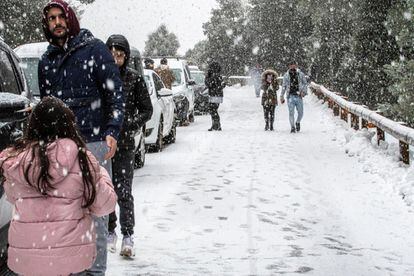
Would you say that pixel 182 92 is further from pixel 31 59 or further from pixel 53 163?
pixel 53 163

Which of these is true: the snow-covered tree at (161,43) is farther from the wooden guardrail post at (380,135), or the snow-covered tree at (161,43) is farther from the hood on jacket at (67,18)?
the hood on jacket at (67,18)

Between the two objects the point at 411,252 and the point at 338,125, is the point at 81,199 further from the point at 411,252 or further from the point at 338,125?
the point at 338,125

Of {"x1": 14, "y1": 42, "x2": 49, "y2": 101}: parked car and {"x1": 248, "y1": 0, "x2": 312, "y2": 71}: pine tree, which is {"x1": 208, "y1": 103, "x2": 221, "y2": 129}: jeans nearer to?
{"x1": 14, "y1": 42, "x2": 49, "y2": 101}: parked car

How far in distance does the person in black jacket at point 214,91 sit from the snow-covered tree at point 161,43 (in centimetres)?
8689

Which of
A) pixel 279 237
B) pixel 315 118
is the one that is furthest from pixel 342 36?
pixel 279 237

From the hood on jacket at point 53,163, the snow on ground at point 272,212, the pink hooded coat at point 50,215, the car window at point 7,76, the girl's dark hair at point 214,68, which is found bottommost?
the snow on ground at point 272,212

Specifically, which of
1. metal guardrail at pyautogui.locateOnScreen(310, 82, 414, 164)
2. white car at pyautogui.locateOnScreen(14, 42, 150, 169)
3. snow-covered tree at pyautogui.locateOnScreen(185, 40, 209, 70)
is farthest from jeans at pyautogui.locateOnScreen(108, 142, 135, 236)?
snow-covered tree at pyautogui.locateOnScreen(185, 40, 209, 70)

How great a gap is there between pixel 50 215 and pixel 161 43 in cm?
10491

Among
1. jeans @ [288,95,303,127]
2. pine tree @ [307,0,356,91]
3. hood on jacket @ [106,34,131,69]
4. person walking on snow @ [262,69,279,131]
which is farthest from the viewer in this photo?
pine tree @ [307,0,356,91]

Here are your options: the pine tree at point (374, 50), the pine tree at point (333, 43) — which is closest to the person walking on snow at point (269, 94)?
the pine tree at point (333, 43)

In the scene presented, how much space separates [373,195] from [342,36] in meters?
27.9

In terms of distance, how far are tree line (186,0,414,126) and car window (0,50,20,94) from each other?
44.3 ft

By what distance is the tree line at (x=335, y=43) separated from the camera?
19.8 m

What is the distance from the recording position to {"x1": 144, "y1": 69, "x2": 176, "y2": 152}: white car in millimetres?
12477
